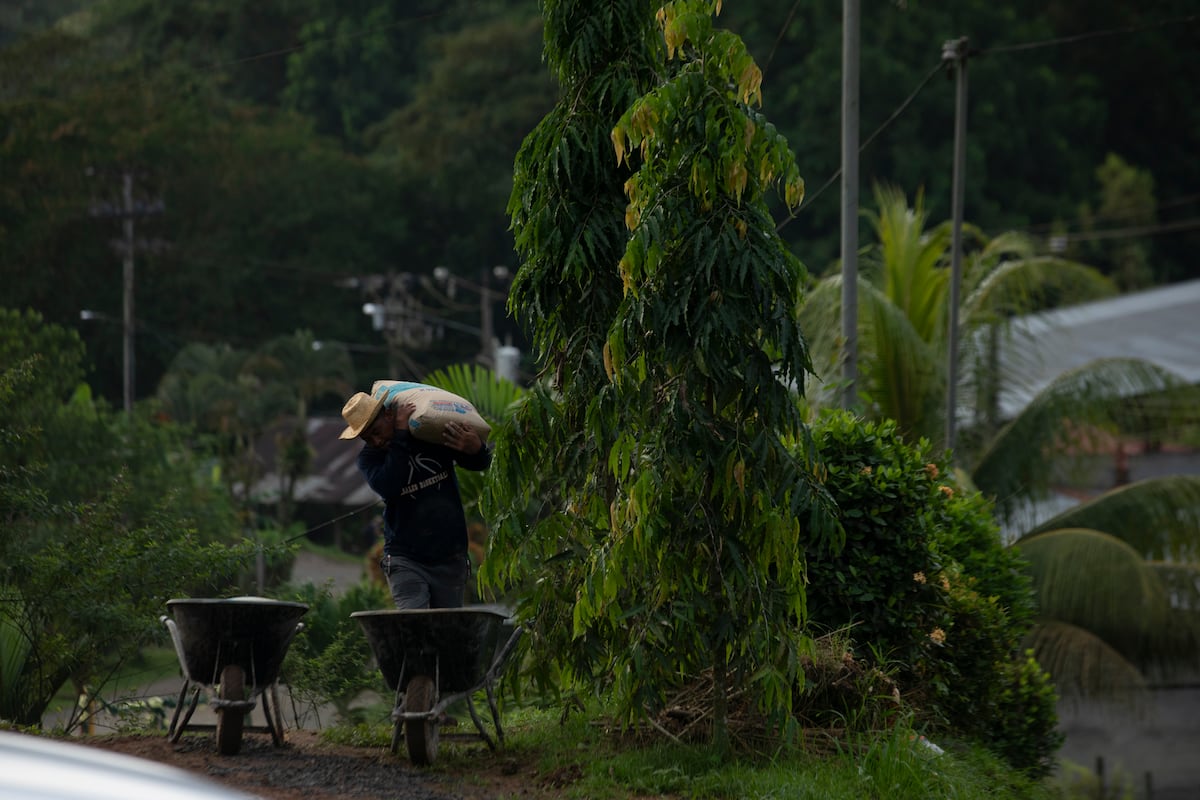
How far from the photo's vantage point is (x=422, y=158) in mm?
50719

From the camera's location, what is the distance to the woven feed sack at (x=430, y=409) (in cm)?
731

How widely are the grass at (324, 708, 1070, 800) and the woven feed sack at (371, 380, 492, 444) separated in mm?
1515

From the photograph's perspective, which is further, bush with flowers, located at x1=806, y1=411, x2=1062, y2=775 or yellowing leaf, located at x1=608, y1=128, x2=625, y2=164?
bush with flowers, located at x1=806, y1=411, x2=1062, y2=775

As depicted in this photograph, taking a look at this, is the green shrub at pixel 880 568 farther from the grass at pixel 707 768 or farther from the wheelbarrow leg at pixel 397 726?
the wheelbarrow leg at pixel 397 726

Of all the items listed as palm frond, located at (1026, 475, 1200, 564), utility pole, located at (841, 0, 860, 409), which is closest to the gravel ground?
utility pole, located at (841, 0, 860, 409)

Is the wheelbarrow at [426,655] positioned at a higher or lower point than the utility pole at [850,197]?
lower

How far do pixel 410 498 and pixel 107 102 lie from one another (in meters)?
43.6

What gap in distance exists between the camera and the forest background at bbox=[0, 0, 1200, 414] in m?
45.8

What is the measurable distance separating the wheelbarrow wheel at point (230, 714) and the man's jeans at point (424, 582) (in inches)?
36.1

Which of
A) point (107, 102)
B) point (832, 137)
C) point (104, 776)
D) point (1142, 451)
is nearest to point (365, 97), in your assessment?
point (107, 102)

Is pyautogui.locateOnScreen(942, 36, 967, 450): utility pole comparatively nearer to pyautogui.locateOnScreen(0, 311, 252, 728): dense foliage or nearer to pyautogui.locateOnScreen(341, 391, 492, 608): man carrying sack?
pyautogui.locateOnScreen(0, 311, 252, 728): dense foliage

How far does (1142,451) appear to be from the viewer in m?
25.3

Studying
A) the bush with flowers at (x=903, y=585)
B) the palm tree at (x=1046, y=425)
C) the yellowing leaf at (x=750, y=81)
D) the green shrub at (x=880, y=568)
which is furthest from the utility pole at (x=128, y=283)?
the yellowing leaf at (x=750, y=81)

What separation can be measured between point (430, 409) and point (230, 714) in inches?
65.8
